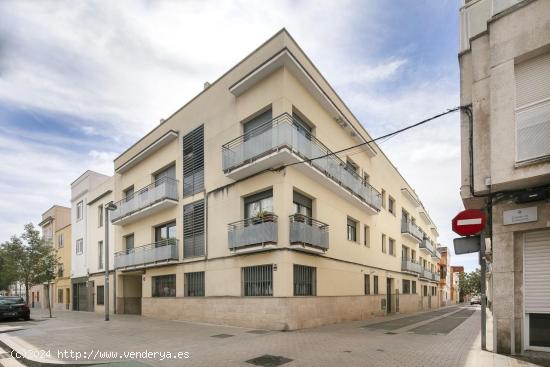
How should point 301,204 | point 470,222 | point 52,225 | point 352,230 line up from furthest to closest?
1. point 52,225
2. point 352,230
3. point 301,204
4. point 470,222

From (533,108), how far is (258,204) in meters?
10.4

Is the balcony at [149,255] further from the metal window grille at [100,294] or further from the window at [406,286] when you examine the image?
the window at [406,286]

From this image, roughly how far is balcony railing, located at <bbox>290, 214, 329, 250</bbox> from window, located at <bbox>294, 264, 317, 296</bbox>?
1.14m

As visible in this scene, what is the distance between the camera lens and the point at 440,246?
64.3 meters

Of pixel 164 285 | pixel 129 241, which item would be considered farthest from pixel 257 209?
pixel 129 241

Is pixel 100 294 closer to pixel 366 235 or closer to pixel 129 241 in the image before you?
pixel 129 241

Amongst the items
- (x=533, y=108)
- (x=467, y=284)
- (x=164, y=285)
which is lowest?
(x=467, y=284)

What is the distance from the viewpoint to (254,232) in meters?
14.0

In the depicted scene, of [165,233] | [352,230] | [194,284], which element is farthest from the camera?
[165,233]

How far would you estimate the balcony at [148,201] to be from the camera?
63.9 ft

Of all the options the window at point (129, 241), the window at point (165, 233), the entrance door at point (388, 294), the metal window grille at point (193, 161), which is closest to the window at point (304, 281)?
the metal window grille at point (193, 161)

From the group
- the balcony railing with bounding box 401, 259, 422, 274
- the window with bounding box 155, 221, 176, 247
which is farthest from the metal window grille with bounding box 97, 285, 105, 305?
the balcony railing with bounding box 401, 259, 422, 274

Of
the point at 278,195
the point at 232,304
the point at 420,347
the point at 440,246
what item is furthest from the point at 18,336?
the point at 440,246

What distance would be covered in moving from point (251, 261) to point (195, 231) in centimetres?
479
